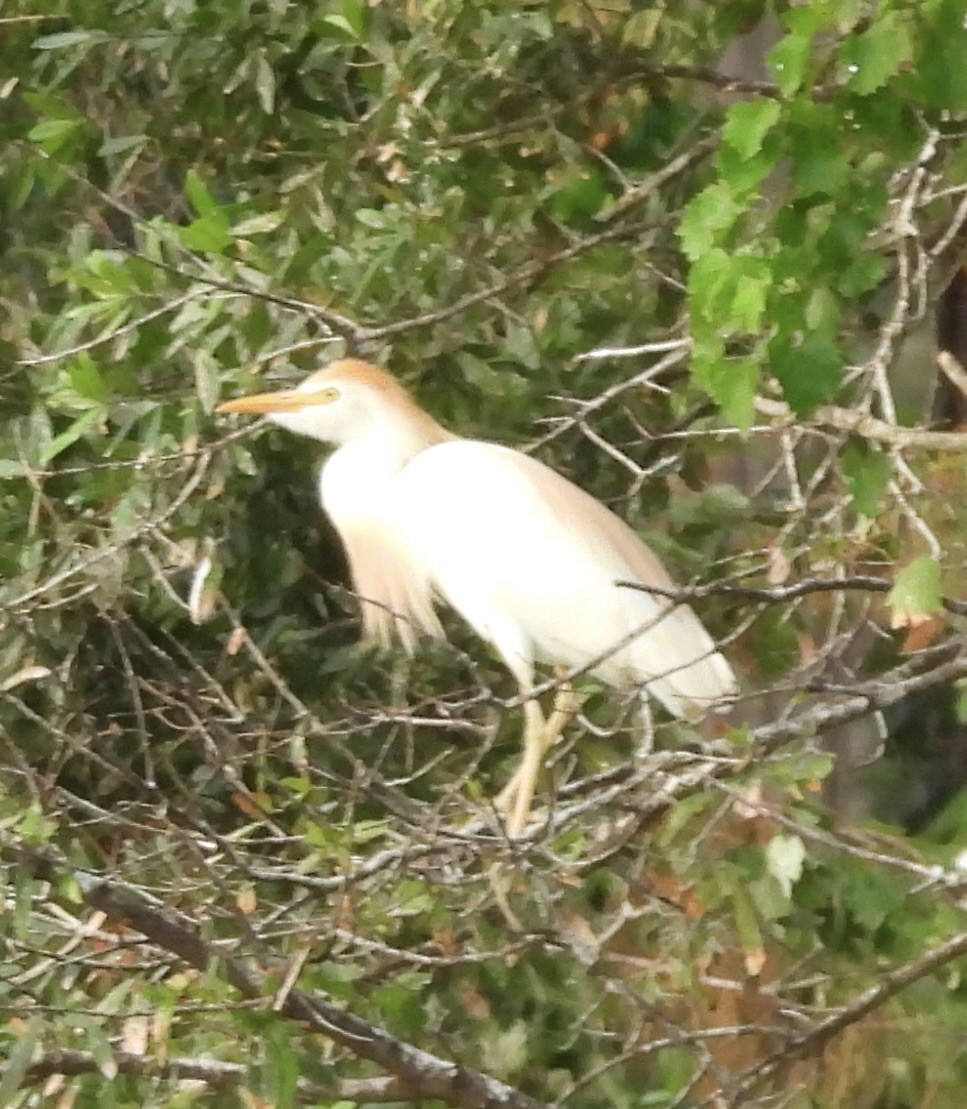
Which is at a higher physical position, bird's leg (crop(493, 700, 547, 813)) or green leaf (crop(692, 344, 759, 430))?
green leaf (crop(692, 344, 759, 430))

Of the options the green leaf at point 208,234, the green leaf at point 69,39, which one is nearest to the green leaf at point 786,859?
the green leaf at point 208,234

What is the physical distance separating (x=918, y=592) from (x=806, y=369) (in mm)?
133

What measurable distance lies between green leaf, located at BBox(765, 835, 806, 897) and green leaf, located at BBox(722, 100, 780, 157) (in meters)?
0.51

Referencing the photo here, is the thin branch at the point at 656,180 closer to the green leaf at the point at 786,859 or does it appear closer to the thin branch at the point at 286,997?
the green leaf at the point at 786,859

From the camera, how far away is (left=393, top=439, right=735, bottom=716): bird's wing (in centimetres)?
125

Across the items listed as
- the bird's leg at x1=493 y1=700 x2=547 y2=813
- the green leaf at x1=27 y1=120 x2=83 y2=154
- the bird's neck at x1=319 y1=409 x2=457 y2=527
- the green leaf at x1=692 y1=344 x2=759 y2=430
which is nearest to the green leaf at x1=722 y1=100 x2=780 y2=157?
the green leaf at x1=692 y1=344 x2=759 y2=430

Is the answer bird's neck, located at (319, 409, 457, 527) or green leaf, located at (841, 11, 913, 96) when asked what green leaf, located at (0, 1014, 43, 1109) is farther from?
green leaf, located at (841, 11, 913, 96)

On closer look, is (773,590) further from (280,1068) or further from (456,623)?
(456,623)

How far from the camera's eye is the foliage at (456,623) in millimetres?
935

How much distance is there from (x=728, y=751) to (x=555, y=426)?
0.57 metres

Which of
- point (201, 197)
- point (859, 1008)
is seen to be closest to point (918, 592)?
point (859, 1008)

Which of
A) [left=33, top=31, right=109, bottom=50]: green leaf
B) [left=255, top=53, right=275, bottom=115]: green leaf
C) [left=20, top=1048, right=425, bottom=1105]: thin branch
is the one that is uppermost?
[left=33, top=31, right=109, bottom=50]: green leaf

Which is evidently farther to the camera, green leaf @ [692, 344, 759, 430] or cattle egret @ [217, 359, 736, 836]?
cattle egret @ [217, 359, 736, 836]

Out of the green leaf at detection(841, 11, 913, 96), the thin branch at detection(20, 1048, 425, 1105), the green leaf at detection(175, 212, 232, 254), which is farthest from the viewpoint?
the green leaf at detection(175, 212, 232, 254)
